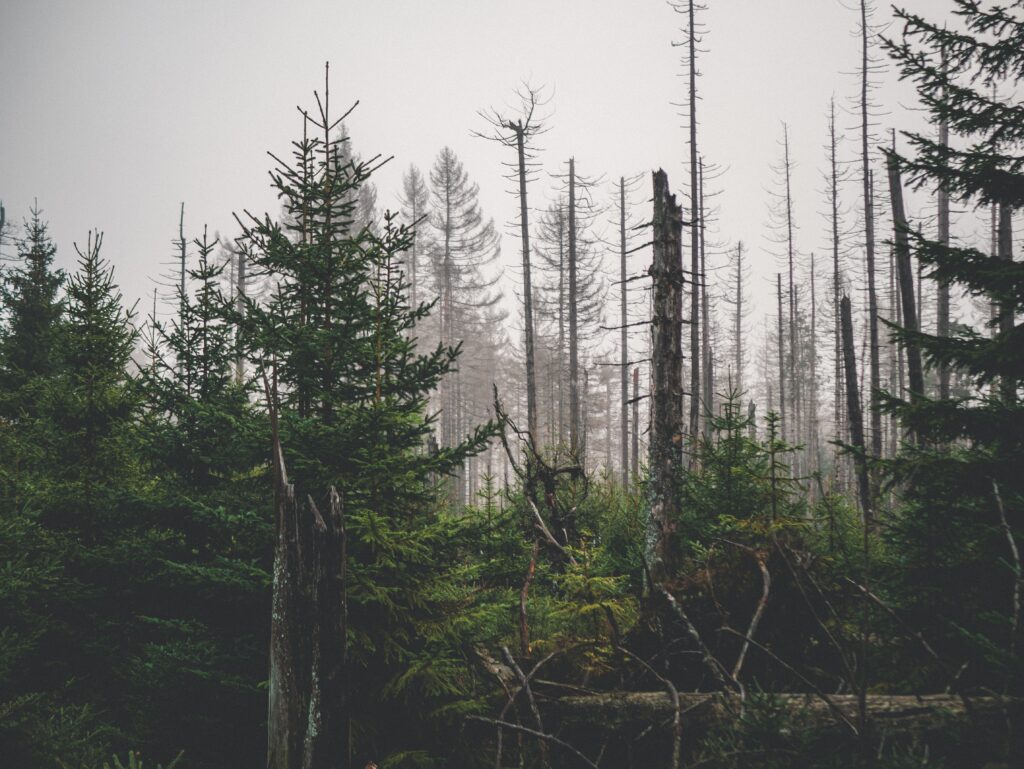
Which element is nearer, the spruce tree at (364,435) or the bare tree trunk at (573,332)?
the spruce tree at (364,435)

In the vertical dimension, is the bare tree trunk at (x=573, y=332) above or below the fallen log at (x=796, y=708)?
above

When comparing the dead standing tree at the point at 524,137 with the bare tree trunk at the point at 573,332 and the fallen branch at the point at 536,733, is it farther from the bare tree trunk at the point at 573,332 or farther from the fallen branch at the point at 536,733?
the fallen branch at the point at 536,733

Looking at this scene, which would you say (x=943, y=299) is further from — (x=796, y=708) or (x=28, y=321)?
(x=28, y=321)

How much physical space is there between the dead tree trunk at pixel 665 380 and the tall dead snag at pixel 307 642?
17.4ft

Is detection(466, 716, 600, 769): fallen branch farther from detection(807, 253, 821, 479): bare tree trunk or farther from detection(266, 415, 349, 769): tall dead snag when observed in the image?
detection(807, 253, 821, 479): bare tree trunk

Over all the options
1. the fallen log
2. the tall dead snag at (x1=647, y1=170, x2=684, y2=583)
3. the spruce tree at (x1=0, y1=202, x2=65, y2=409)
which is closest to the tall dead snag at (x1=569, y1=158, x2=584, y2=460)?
the tall dead snag at (x1=647, y1=170, x2=684, y2=583)

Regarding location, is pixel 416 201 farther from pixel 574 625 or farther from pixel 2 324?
pixel 574 625

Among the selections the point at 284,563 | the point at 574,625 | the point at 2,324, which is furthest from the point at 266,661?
the point at 2,324

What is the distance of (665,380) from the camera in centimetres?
721

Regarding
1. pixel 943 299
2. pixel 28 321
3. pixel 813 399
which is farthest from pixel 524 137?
pixel 813 399

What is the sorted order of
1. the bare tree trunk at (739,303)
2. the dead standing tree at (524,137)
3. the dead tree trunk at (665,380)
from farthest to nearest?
the bare tree trunk at (739,303)
the dead standing tree at (524,137)
the dead tree trunk at (665,380)

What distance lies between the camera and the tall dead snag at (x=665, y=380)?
7.04 meters

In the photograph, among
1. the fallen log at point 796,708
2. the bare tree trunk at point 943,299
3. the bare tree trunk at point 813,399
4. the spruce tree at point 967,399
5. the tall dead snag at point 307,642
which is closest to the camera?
the fallen log at point 796,708

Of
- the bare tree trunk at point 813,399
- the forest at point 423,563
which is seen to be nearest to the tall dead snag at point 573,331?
the forest at point 423,563
